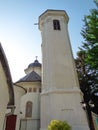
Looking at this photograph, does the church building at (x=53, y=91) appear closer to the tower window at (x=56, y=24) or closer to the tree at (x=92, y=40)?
the tower window at (x=56, y=24)

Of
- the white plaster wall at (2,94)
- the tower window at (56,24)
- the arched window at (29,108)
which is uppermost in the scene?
the tower window at (56,24)

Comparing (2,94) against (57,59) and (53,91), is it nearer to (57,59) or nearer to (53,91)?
(53,91)

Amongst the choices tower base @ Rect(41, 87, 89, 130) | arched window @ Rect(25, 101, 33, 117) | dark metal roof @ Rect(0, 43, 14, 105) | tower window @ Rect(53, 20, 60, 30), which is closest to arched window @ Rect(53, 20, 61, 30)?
tower window @ Rect(53, 20, 60, 30)

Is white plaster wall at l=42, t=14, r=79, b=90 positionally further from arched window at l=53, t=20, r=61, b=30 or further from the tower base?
the tower base

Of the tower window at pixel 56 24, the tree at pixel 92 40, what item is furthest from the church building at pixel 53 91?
the tree at pixel 92 40

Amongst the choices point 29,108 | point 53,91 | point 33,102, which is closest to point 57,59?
point 53,91

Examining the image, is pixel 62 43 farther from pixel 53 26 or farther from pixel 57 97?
pixel 57 97

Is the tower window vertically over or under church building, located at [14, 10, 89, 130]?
over

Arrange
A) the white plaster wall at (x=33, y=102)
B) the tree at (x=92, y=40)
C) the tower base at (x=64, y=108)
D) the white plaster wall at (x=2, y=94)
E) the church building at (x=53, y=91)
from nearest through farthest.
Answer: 1. the white plaster wall at (x=2, y=94)
2. the tree at (x=92, y=40)
3. the tower base at (x=64, y=108)
4. the church building at (x=53, y=91)
5. the white plaster wall at (x=33, y=102)

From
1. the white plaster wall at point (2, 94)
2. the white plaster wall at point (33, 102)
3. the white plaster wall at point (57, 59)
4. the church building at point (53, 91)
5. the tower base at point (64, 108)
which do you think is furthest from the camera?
the white plaster wall at point (57, 59)

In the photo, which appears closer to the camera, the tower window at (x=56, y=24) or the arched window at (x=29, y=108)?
the arched window at (x=29, y=108)

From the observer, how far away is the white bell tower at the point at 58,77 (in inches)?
625

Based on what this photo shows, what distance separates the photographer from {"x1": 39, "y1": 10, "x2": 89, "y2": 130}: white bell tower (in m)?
15.9

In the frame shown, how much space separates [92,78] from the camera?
81.6 ft
